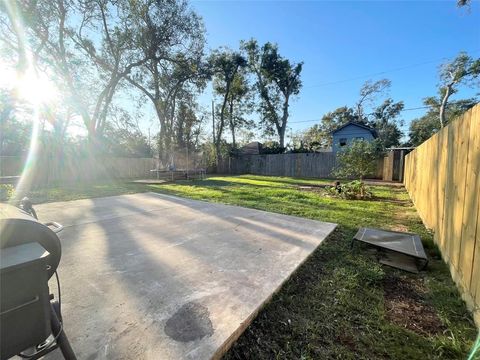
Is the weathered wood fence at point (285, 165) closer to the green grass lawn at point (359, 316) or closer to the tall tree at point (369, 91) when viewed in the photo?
the green grass lawn at point (359, 316)

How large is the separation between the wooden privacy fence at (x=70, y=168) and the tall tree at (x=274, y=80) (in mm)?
12870

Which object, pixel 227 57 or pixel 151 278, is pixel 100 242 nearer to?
pixel 151 278

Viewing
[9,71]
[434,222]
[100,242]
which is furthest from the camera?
[9,71]

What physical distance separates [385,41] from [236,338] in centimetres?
1293

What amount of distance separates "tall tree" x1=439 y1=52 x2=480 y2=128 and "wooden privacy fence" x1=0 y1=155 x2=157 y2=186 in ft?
83.2

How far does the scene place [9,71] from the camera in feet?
39.4

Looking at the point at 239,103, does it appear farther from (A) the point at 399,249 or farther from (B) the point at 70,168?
(A) the point at 399,249

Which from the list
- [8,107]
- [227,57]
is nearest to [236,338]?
[8,107]

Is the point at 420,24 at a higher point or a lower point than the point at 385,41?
lower

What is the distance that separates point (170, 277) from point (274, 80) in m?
21.9

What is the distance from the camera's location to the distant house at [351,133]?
18641 millimetres

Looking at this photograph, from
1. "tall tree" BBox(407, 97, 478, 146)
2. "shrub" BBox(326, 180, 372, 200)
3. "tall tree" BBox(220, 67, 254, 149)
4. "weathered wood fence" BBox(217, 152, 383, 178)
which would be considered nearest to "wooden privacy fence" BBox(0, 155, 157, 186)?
"weathered wood fence" BBox(217, 152, 383, 178)

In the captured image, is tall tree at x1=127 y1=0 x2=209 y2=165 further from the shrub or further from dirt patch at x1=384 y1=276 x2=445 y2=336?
dirt patch at x1=384 y1=276 x2=445 y2=336

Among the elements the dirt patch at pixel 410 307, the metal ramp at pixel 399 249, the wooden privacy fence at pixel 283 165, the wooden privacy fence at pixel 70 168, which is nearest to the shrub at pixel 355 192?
the metal ramp at pixel 399 249
